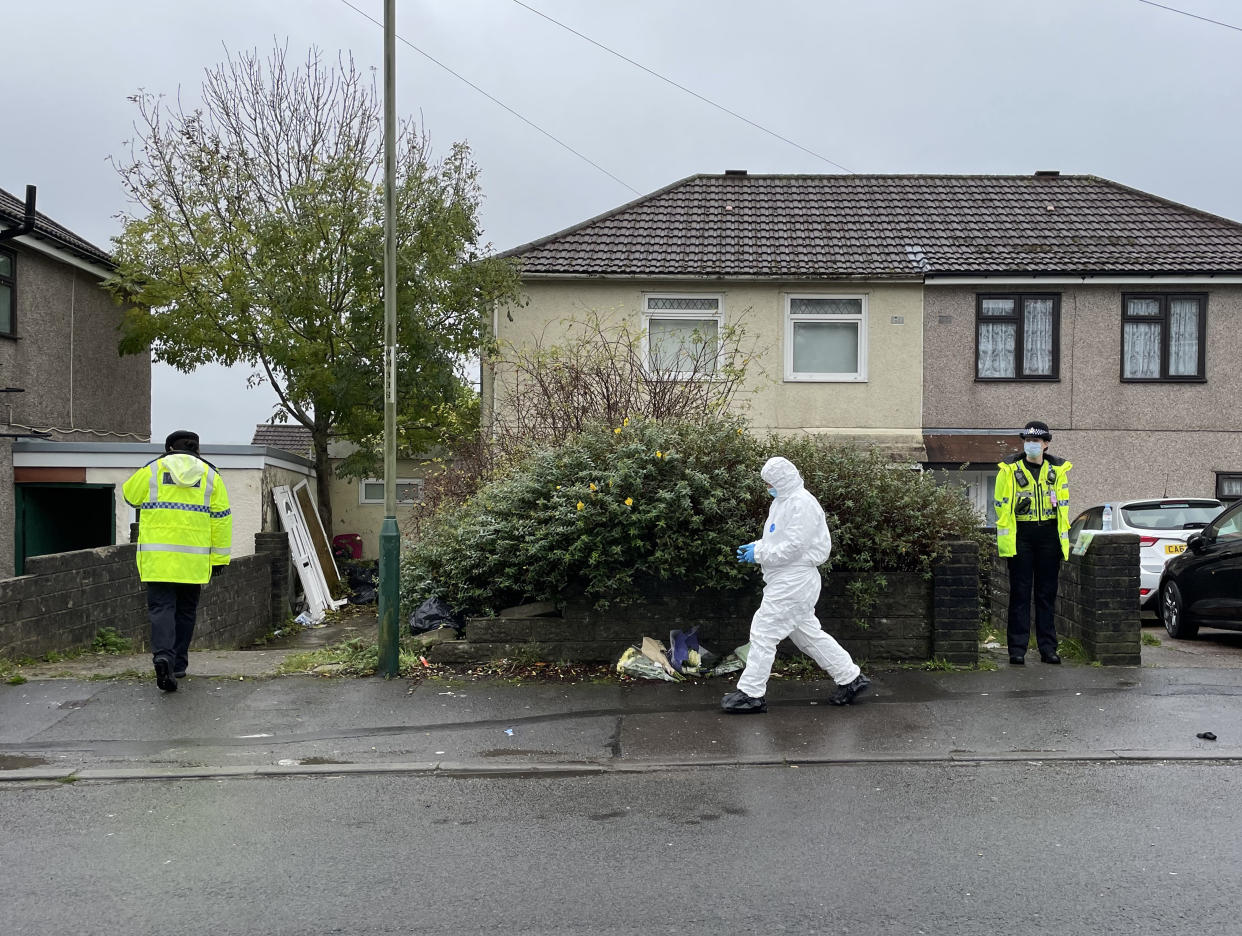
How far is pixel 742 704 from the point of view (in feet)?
24.7

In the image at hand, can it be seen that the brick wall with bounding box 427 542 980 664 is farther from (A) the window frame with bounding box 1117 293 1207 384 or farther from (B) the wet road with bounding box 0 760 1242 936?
(A) the window frame with bounding box 1117 293 1207 384

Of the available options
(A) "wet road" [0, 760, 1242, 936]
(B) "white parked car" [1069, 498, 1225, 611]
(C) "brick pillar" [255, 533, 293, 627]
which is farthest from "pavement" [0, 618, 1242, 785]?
(C) "brick pillar" [255, 533, 293, 627]

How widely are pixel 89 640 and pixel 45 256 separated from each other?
10.1 metres

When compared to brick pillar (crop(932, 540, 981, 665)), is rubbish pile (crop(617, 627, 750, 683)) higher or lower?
lower

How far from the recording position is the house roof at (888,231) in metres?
18.5

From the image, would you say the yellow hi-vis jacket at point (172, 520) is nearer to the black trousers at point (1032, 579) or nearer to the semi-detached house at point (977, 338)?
the black trousers at point (1032, 579)

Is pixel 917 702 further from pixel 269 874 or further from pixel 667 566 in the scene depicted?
pixel 269 874

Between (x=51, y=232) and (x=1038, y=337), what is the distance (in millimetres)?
15787

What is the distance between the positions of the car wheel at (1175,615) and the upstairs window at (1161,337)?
24.5ft

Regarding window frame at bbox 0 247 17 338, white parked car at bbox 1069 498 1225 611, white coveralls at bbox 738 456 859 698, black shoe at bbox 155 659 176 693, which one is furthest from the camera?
window frame at bbox 0 247 17 338

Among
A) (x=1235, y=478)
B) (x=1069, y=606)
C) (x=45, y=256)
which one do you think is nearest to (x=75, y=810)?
(x=1069, y=606)

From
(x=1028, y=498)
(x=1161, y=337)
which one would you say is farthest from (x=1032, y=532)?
(x=1161, y=337)

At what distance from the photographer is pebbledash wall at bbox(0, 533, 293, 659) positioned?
352 inches

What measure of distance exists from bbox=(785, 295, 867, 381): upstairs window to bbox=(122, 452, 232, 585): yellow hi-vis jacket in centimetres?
1200
